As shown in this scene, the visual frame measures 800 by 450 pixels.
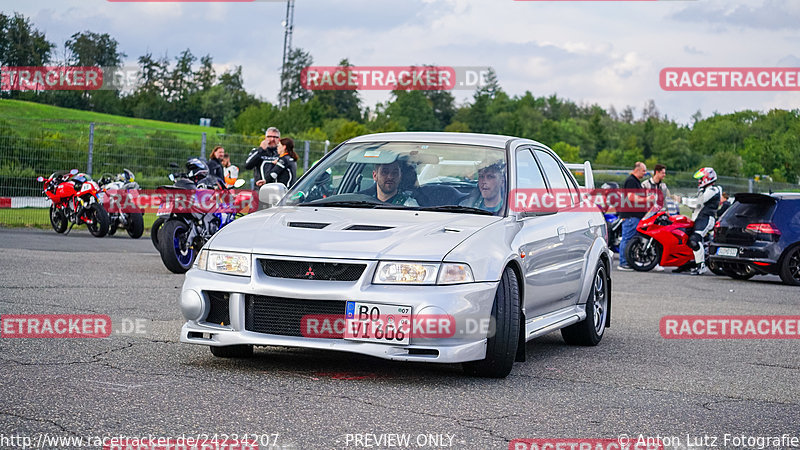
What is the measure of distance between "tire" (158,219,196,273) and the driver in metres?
6.29

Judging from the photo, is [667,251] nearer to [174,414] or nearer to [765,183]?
[174,414]

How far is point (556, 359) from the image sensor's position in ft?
25.3

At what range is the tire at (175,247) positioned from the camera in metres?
13.1

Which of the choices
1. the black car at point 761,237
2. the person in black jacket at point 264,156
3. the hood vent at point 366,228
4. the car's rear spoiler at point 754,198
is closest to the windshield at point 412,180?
the hood vent at point 366,228

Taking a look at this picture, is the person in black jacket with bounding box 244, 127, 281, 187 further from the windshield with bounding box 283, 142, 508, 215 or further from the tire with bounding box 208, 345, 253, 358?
the tire with bounding box 208, 345, 253, 358

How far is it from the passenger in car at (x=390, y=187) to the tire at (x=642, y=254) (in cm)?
1200

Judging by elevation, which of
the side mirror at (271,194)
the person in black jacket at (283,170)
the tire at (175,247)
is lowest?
the tire at (175,247)

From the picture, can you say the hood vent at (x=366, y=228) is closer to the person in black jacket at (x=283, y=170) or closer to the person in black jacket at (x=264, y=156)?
the person in black jacket at (x=283, y=170)

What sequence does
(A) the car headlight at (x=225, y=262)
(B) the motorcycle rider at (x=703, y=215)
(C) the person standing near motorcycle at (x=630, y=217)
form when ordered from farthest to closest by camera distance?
(C) the person standing near motorcycle at (x=630, y=217) < (B) the motorcycle rider at (x=703, y=215) < (A) the car headlight at (x=225, y=262)

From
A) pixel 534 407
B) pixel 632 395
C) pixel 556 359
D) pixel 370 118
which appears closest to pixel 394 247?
pixel 534 407

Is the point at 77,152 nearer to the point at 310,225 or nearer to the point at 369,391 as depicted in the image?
the point at 310,225

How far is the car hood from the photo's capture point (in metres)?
6.09

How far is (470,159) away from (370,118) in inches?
4416

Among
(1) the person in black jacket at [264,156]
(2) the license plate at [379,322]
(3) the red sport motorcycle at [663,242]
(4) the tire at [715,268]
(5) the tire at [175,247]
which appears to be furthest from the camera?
(3) the red sport motorcycle at [663,242]
